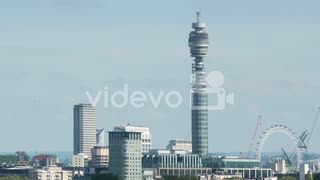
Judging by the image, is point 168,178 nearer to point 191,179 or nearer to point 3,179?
point 191,179

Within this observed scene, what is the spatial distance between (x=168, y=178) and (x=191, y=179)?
287 centimetres

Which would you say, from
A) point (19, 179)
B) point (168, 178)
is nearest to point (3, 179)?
point (19, 179)

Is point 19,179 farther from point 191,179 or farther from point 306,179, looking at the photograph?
point 306,179

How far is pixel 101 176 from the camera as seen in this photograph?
190250mm

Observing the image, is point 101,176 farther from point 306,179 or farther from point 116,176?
A: point 306,179

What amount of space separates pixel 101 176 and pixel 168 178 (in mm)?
8377

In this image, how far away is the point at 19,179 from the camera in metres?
198

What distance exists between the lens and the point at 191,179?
191 metres

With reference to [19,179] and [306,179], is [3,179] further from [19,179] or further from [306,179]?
[306,179]

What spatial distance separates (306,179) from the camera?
653 feet

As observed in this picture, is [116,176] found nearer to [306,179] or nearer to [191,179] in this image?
[191,179]

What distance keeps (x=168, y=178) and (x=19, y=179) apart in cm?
2031

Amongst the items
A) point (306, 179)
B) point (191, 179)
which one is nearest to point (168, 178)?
point (191, 179)

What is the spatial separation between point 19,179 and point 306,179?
36.9 m
